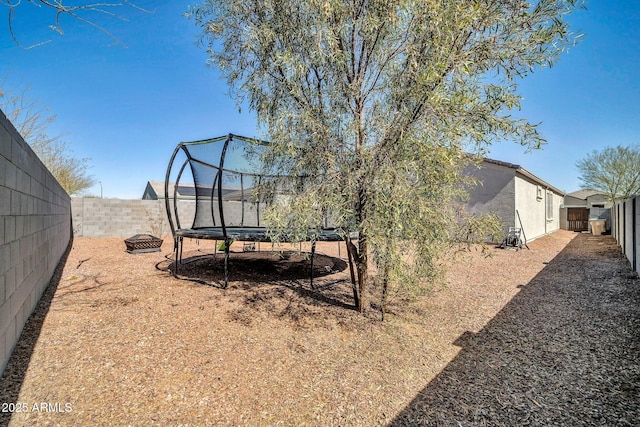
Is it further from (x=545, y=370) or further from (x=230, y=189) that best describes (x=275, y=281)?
(x=545, y=370)

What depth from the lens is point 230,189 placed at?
7805 millimetres

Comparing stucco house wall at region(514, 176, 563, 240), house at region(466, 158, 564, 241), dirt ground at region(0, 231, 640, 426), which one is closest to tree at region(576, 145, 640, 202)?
stucco house wall at region(514, 176, 563, 240)

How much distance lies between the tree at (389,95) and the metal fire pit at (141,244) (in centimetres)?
633

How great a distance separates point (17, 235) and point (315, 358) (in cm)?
282

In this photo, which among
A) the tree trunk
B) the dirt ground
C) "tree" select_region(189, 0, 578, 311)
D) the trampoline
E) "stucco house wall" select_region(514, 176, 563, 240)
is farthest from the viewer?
"stucco house wall" select_region(514, 176, 563, 240)

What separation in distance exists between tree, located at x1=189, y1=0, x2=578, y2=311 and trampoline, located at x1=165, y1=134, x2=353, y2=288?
32 centimetres

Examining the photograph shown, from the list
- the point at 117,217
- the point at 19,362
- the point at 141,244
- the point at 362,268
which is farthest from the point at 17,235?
the point at 117,217

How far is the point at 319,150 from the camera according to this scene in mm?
3289

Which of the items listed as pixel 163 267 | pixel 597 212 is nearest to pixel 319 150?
pixel 163 267

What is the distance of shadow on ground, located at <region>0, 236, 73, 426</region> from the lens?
6.39 feet

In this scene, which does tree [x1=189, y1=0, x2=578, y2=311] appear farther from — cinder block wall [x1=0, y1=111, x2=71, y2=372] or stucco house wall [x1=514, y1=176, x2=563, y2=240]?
stucco house wall [x1=514, y1=176, x2=563, y2=240]

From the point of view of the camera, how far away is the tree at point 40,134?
23.9 feet

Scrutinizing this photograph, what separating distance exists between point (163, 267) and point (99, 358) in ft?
13.3

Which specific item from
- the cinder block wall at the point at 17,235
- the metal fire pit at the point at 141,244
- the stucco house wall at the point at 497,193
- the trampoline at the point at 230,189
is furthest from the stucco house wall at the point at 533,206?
the cinder block wall at the point at 17,235
